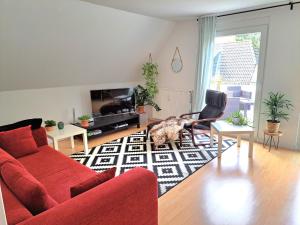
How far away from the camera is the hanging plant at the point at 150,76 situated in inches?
204

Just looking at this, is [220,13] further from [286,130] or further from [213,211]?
[213,211]

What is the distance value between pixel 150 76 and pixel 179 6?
1999 mm

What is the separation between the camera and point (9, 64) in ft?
10.8

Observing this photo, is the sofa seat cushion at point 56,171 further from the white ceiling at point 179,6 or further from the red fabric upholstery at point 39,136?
the white ceiling at point 179,6

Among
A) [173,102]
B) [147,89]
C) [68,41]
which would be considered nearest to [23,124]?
[68,41]

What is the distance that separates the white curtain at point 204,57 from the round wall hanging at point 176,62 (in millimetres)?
585

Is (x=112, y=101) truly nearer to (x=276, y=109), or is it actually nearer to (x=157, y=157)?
(x=157, y=157)

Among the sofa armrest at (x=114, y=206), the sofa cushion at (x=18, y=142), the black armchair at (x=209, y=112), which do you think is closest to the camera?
the sofa armrest at (x=114, y=206)

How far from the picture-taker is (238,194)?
2.44 meters

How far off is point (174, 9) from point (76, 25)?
1.62 meters

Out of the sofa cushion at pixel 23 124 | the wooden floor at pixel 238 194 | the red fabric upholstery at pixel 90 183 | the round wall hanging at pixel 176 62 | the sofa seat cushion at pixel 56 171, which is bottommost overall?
the wooden floor at pixel 238 194

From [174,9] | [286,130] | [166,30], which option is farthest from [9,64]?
[286,130]

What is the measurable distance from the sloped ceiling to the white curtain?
85cm

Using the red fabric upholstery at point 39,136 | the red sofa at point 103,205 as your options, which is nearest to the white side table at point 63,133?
the red fabric upholstery at point 39,136
